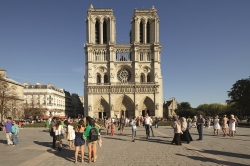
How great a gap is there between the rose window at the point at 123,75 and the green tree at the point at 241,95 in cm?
2707

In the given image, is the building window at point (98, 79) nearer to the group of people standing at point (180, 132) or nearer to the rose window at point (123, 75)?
the rose window at point (123, 75)

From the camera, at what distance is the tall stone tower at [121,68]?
2470 inches

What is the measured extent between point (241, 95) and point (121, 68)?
101 ft

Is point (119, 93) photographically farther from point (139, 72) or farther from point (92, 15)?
point (92, 15)

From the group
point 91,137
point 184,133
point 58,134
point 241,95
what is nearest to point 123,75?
point 241,95

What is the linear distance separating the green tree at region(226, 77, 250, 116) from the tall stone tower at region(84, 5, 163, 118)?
67.3 feet

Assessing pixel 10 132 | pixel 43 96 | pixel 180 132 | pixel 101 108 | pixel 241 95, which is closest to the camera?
pixel 180 132

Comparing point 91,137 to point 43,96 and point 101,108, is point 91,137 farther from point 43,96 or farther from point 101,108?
point 43,96

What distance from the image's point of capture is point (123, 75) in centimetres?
6600

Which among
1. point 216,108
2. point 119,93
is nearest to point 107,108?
point 119,93

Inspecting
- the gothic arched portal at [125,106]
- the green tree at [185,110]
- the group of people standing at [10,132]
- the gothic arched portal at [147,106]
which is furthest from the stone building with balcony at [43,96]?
the group of people standing at [10,132]

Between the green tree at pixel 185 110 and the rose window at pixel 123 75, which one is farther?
the green tree at pixel 185 110

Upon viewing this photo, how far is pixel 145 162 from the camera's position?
9703mm

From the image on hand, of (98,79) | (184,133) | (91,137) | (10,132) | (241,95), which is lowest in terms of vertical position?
(184,133)
